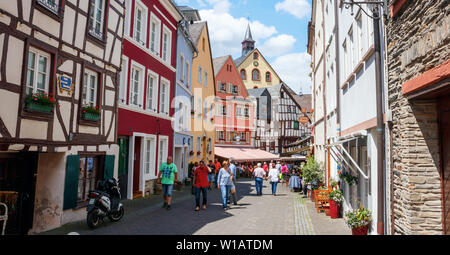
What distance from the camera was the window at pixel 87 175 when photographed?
9945 millimetres

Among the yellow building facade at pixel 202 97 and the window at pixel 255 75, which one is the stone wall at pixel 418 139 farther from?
the window at pixel 255 75

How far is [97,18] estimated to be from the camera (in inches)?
412

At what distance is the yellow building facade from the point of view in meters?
24.4

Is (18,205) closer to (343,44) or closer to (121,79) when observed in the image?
(121,79)

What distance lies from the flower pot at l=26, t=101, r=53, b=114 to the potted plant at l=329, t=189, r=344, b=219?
319 inches

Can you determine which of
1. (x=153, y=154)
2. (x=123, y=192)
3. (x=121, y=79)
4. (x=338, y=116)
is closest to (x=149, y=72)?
(x=121, y=79)

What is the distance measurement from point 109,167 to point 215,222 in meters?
4.04

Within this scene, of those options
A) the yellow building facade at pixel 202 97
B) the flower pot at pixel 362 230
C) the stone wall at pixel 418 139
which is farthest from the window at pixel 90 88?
the yellow building facade at pixel 202 97

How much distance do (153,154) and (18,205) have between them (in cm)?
799

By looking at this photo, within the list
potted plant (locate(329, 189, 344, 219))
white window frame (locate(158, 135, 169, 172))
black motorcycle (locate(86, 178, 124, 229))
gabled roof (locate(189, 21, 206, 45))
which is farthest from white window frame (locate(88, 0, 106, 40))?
gabled roof (locate(189, 21, 206, 45))

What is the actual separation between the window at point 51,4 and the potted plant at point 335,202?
9011 millimetres

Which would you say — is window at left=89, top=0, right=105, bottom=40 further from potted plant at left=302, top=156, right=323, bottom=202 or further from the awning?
the awning

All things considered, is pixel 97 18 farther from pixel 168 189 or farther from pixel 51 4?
pixel 168 189

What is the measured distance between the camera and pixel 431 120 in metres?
4.97
